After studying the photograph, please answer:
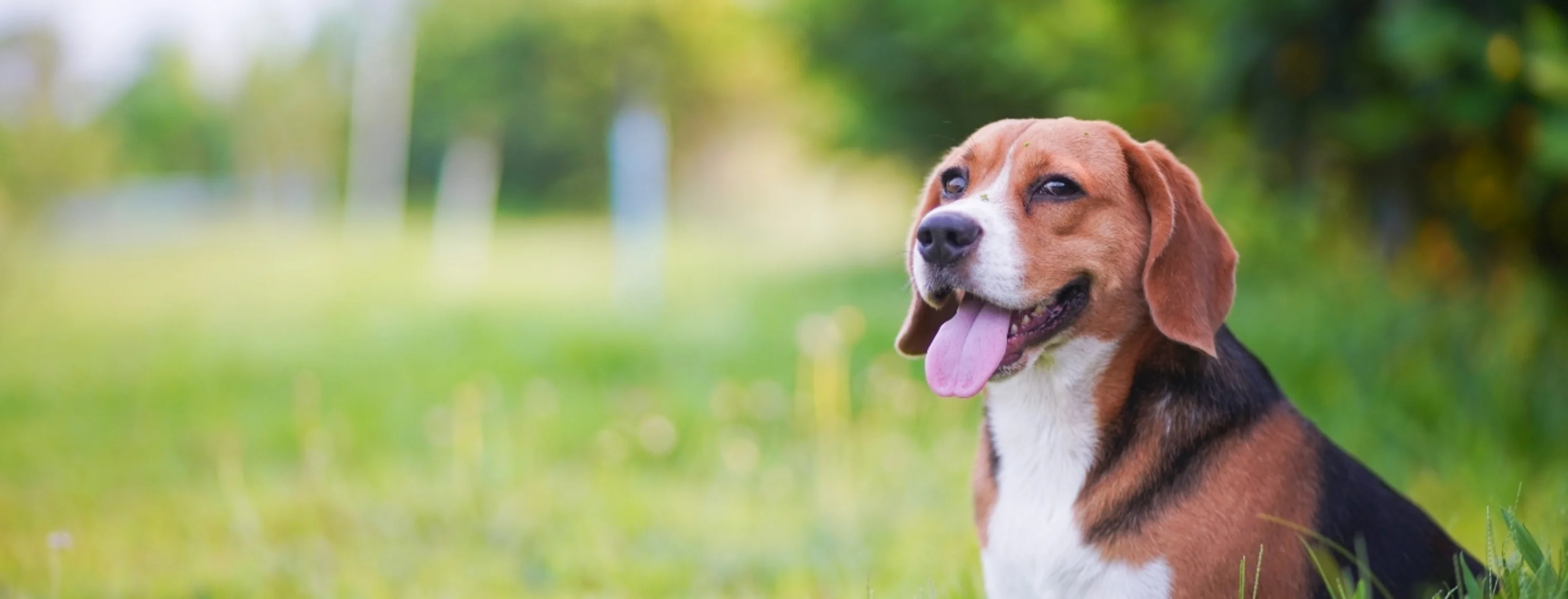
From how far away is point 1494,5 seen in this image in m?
5.14

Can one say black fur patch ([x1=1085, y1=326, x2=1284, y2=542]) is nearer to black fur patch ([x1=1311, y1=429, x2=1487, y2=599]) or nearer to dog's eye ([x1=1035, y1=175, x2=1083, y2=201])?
black fur patch ([x1=1311, y1=429, x2=1487, y2=599])

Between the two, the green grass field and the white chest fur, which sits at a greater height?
the white chest fur

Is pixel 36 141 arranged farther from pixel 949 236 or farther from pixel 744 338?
pixel 949 236

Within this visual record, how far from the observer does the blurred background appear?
4.65 m

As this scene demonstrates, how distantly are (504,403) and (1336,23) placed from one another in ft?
15.7

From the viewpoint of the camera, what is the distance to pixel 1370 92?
590 centimetres

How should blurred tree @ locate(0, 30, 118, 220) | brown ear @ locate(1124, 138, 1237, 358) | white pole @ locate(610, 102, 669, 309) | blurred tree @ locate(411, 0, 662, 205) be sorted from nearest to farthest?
1. brown ear @ locate(1124, 138, 1237, 358)
2. blurred tree @ locate(0, 30, 118, 220)
3. white pole @ locate(610, 102, 669, 309)
4. blurred tree @ locate(411, 0, 662, 205)

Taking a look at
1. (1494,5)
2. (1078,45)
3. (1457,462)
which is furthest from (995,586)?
(1078,45)

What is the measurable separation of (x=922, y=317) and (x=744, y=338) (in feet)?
18.5

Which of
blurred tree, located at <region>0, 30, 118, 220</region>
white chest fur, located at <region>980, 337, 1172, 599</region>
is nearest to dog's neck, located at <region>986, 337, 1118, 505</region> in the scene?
white chest fur, located at <region>980, 337, 1172, 599</region>

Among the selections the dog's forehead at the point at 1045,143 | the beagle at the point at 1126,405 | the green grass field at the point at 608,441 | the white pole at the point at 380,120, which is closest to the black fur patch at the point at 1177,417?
the beagle at the point at 1126,405

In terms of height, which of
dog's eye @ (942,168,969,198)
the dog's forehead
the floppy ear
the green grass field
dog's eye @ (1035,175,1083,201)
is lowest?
the green grass field

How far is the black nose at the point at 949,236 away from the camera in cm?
256

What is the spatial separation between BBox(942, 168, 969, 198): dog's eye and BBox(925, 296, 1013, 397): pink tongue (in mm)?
295
